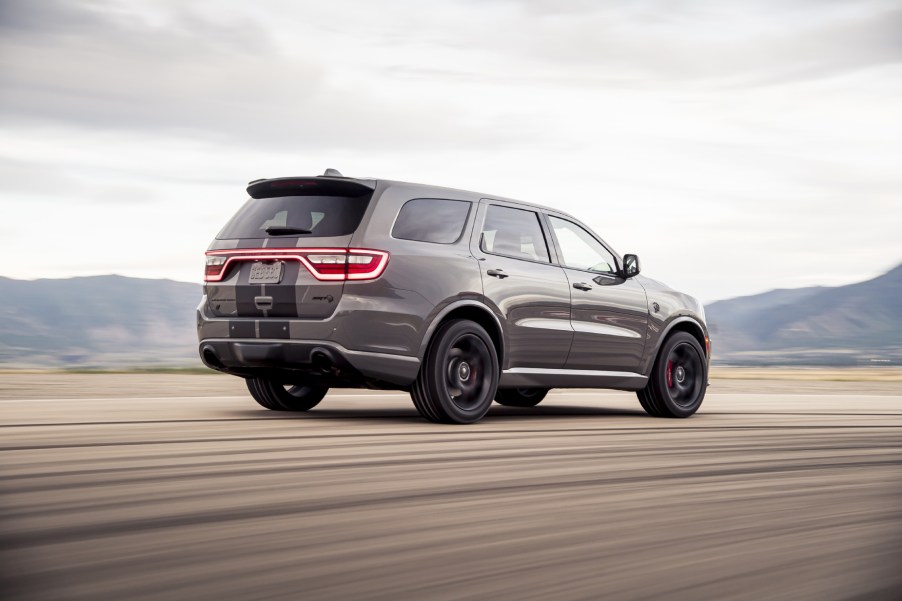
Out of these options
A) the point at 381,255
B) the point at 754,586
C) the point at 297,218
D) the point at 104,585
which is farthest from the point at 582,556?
the point at 297,218

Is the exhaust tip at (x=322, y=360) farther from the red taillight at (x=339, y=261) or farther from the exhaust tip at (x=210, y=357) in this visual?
the exhaust tip at (x=210, y=357)

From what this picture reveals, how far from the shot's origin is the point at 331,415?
10195 millimetres

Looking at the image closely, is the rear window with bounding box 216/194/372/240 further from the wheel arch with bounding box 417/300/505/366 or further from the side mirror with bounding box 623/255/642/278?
the side mirror with bounding box 623/255/642/278

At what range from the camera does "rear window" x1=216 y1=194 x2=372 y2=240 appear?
908 centimetres

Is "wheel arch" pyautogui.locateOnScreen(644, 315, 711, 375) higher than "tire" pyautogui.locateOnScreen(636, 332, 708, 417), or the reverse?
"wheel arch" pyautogui.locateOnScreen(644, 315, 711, 375)

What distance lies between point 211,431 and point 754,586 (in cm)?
491

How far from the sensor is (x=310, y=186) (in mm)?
9430

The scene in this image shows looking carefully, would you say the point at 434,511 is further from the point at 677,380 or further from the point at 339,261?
the point at 677,380

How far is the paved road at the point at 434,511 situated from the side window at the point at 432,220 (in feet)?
4.70

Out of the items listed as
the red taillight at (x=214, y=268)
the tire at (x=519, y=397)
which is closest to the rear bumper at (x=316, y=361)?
the red taillight at (x=214, y=268)

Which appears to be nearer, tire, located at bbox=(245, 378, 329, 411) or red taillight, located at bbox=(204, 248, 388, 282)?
red taillight, located at bbox=(204, 248, 388, 282)

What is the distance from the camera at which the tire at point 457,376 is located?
9.13 meters

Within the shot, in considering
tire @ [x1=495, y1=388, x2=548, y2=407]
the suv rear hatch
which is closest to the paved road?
the suv rear hatch

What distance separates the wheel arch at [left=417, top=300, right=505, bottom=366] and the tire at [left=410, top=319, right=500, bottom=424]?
0.09 meters
